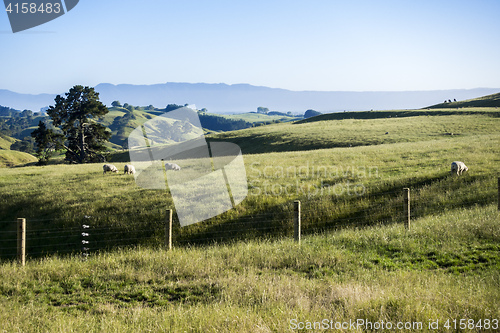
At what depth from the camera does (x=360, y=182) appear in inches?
827

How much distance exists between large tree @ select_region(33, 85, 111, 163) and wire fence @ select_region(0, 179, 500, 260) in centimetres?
4212

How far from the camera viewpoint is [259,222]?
16453 mm

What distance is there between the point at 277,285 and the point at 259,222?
8.93 m

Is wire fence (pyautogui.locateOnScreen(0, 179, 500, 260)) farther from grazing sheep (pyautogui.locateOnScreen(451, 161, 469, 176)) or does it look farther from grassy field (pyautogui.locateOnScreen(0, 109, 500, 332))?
grazing sheep (pyautogui.locateOnScreen(451, 161, 469, 176))

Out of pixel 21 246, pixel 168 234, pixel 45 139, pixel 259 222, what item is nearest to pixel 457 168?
pixel 259 222

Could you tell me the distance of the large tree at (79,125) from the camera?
183 feet

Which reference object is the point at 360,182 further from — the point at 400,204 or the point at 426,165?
the point at 426,165

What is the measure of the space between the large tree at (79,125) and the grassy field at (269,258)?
33945 millimetres

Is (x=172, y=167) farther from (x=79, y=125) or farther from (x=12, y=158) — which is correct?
(x=12, y=158)

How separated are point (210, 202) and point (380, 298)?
1345 cm

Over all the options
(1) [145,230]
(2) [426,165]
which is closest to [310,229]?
(1) [145,230]

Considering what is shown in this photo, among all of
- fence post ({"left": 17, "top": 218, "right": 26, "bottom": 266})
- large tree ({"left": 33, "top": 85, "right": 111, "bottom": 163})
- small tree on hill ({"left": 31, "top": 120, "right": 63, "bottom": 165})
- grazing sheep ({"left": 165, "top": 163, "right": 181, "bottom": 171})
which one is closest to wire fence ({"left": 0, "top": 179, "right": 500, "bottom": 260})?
fence post ({"left": 17, "top": 218, "right": 26, "bottom": 266})

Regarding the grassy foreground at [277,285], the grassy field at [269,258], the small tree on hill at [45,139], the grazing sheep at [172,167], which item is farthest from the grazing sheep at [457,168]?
the small tree on hill at [45,139]

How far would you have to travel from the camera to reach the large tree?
55.7m
